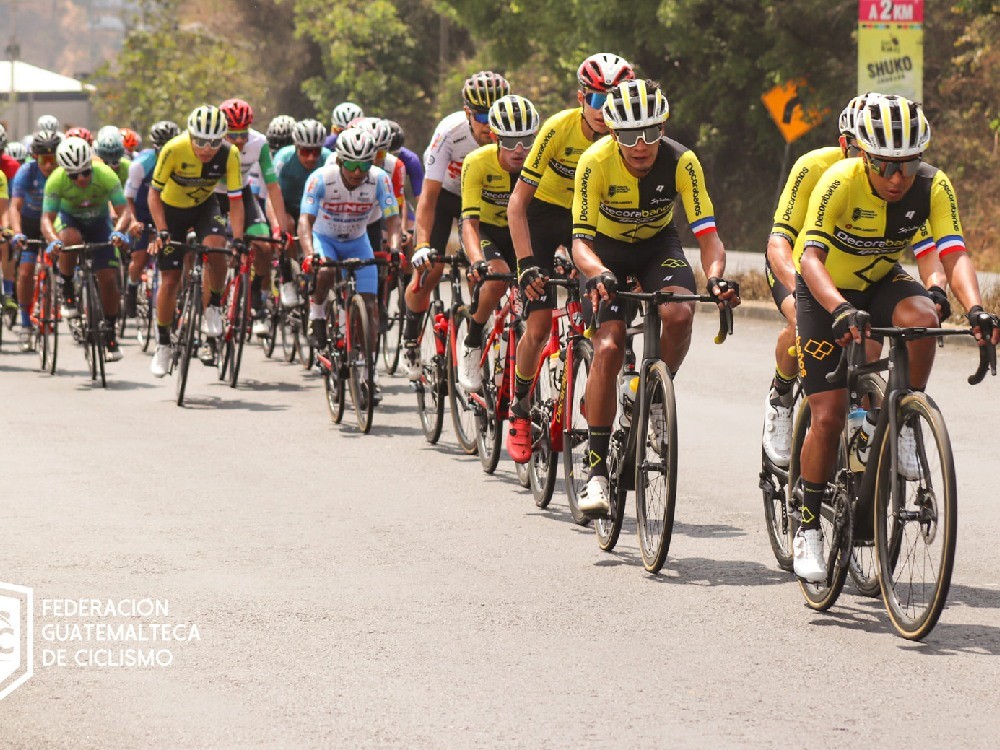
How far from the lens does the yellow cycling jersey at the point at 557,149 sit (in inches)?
378

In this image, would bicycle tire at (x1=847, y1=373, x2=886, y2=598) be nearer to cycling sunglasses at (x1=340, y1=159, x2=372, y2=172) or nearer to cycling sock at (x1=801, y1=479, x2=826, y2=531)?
cycling sock at (x1=801, y1=479, x2=826, y2=531)

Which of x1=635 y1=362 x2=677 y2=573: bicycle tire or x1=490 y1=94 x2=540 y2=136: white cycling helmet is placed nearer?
x1=635 y1=362 x2=677 y2=573: bicycle tire

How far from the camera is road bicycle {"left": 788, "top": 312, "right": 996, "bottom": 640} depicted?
21.1 feet

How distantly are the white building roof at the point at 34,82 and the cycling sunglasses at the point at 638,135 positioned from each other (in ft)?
321

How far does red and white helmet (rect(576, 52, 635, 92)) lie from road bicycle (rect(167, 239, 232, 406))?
18.9 ft

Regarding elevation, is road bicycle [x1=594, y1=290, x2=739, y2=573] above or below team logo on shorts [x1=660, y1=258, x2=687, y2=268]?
below

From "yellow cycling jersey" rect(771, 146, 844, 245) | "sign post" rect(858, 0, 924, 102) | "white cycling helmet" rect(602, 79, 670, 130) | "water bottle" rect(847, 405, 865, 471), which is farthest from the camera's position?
"sign post" rect(858, 0, 924, 102)

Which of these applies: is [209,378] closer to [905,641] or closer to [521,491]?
[521,491]

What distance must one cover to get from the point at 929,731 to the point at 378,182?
8.91 metres

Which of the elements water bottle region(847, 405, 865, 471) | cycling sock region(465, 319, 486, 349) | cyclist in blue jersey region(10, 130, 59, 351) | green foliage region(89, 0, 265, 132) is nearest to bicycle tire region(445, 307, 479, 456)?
cycling sock region(465, 319, 486, 349)

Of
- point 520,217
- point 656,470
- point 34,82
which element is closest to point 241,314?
point 520,217

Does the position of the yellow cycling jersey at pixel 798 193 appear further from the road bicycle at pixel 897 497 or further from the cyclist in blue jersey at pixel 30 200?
the cyclist in blue jersey at pixel 30 200

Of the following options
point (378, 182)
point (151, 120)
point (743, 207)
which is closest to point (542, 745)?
point (378, 182)

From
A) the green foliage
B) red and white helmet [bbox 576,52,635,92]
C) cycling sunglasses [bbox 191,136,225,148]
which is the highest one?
the green foliage
